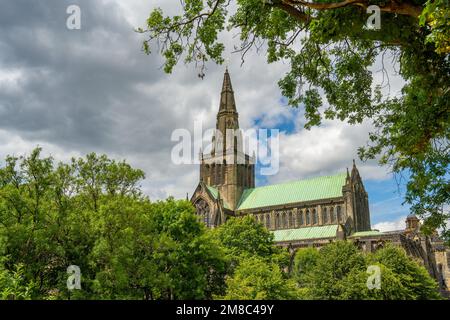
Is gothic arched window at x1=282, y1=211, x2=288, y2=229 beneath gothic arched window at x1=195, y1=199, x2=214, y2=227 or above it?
beneath

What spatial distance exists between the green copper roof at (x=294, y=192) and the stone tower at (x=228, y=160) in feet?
9.61

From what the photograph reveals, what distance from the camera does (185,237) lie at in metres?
30.6

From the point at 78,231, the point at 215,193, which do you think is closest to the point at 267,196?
the point at 215,193

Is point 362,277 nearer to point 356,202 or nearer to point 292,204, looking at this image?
point 356,202

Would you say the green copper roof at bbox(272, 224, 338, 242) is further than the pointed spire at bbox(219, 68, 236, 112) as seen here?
No

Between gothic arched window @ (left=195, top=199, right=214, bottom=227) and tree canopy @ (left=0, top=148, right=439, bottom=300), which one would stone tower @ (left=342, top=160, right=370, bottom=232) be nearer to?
gothic arched window @ (left=195, top=199, right=214, bottom=227)

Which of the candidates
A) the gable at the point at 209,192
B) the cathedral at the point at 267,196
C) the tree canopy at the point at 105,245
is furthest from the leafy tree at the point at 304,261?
the gable at the point at 209,192

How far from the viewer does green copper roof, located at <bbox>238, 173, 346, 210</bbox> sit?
68.4 meters

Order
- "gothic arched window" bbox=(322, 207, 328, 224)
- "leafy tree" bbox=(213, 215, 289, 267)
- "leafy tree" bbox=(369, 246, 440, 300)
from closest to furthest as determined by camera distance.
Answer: "leafy tree" bbox=(369, 246, 440, 300), "leafy tree" bbox=(213, 215, 289, 267), "gothic arched window" bbox=(322, 207, 328, 224)

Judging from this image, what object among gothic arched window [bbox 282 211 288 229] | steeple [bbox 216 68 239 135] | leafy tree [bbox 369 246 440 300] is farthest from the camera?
steeple [bbox 216 68 239 135]

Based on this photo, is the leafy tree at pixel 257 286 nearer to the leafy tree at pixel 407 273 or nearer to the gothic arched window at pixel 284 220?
the leafy tree at pixel 407 273

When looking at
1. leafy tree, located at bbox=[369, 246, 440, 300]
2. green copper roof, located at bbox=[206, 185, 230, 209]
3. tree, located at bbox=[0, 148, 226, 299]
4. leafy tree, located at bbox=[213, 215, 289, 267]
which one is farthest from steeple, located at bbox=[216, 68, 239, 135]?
tree, located at bbox=[0, 148, 226, 299]

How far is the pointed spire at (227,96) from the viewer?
82.2 m
